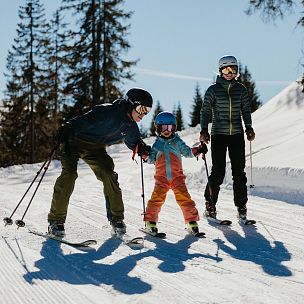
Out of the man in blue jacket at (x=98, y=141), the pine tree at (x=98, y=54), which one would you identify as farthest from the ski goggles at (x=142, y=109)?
the pine tree at (x=98, y=54)

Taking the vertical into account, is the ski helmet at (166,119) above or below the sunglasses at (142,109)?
below

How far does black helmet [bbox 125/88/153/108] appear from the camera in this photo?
17.4ft

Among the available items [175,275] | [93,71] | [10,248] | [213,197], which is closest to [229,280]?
[175,275]

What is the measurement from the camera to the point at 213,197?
6488mm

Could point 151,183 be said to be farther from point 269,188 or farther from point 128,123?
point 128,123

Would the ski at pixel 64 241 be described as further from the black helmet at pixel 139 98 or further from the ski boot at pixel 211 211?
the ski boot at pixel 211 211

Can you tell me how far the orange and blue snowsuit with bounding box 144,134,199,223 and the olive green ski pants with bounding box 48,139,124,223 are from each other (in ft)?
1.66

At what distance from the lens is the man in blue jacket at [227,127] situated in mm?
6320

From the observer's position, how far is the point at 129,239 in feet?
16.7

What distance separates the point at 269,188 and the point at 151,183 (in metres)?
2.98

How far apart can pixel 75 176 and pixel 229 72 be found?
2.60 metres

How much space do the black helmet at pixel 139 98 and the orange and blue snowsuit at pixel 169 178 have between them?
2.29 feet

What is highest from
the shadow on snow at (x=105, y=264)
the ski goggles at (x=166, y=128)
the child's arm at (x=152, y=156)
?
the ski goggles at (x=166, y=128)

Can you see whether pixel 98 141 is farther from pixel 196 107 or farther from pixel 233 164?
pixel 196 107
